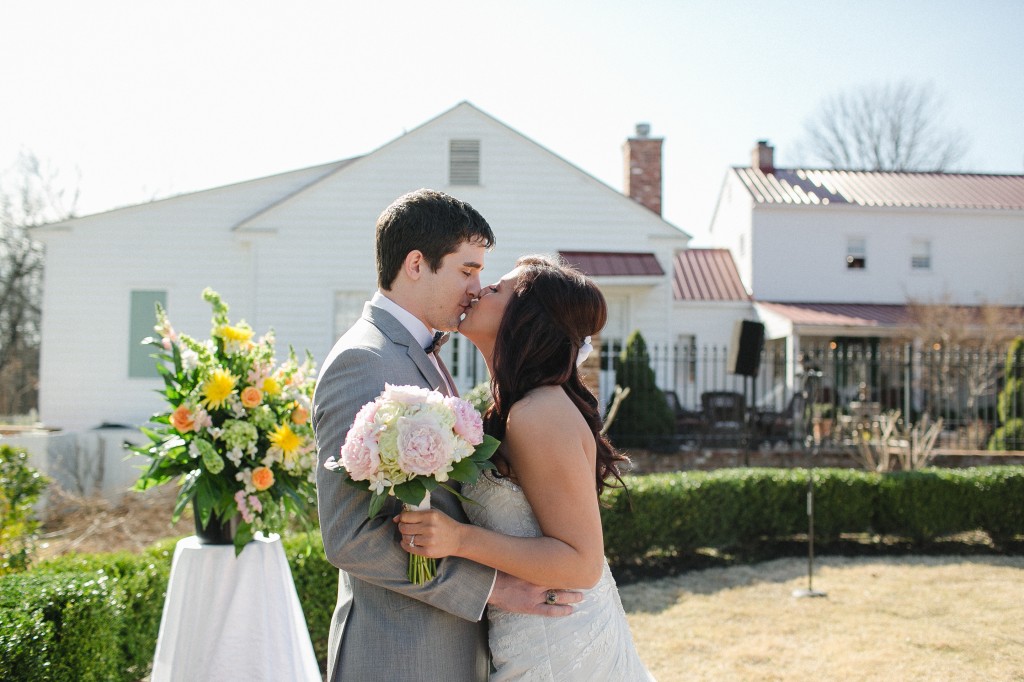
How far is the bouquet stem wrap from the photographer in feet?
7.55

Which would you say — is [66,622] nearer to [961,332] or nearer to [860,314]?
[961,332]

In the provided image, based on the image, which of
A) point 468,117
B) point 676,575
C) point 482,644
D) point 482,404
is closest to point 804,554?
point 676,575

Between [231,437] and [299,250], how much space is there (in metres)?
14.0

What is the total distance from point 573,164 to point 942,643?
12.7 m

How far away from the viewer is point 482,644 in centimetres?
267

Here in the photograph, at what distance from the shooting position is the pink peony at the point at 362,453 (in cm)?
209

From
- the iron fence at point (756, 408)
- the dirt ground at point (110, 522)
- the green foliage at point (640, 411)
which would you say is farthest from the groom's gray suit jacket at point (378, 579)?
the green foliage at point (640, 411)

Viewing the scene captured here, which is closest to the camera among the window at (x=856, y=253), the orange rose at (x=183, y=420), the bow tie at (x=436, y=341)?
the bow tie at (x=436, y=341)

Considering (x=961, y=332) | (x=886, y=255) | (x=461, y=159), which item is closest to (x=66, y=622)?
(x=461, y=159)

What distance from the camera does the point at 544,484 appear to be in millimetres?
2535

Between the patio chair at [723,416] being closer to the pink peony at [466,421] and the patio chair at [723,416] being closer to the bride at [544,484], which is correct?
the bride at [544,484]

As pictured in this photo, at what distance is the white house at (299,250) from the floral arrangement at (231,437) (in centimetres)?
1303

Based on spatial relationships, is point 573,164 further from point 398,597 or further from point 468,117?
point 398,597

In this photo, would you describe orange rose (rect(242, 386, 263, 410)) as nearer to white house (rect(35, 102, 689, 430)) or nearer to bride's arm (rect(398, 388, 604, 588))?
bride's arm (rect(398, 388, 604, 588))
